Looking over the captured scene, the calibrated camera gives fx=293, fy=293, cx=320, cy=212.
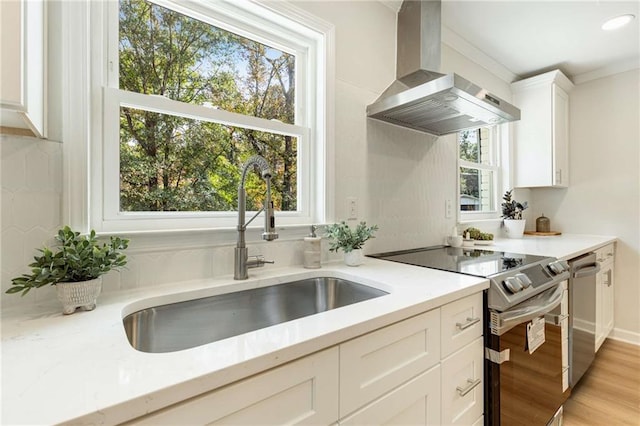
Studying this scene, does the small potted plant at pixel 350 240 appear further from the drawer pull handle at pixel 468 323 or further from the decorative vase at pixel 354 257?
the drawer pull handle at pixel 468 323

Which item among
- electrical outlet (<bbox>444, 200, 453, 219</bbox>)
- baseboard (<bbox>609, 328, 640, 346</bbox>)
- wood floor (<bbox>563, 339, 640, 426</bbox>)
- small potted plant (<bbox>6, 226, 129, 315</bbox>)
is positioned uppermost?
electrical outlet (<bbox>444, 200, 453, 219</bbox>)

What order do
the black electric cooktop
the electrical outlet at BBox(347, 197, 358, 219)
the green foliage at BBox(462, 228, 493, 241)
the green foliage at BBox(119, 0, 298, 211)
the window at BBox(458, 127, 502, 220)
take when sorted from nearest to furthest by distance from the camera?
1. the green foliage at BBox(119, 0, 298, 211)
2. the black electric cooktop
3. the electrical outlet at BBox(347, 197, 358, 219)
4. the green foliage at BBox(462, 228, 493, 241)
5. the window at BBox(458, 127, 502, 220)

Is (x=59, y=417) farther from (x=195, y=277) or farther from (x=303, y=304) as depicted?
(x=303, y=304)

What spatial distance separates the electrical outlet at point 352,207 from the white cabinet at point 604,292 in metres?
2.01

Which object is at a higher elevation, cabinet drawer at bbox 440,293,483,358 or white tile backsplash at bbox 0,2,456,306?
white tile backsplash at bbox 0,2,456,306

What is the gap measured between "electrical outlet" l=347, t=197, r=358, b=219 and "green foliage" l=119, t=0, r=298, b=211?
12.1 inches

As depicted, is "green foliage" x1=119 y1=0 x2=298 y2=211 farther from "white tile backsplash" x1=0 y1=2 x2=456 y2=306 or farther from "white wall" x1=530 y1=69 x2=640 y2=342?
"white wall" x1=530 y1=69 x2=640 y2=342

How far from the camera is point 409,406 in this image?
879 mm

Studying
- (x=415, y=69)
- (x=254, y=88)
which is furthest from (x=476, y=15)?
(x=254, y=88)

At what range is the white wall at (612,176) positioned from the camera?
2.61 meters

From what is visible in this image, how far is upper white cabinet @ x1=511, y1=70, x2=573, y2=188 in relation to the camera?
8.95ft

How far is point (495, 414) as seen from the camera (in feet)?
3.77

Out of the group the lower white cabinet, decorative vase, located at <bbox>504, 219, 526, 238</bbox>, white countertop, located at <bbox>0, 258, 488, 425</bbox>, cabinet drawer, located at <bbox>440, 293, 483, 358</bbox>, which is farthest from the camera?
decorative vase, located at <bbox>504, 219, 526, 238</bbox>

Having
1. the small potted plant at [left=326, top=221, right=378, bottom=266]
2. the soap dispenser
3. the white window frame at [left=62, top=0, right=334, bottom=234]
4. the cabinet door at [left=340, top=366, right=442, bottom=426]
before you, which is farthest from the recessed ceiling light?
the cabinet door at [left=340, top=366, right=442, bottom=426]
